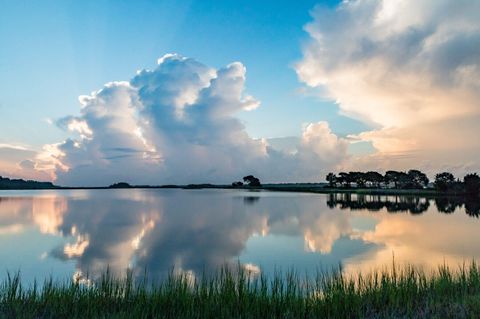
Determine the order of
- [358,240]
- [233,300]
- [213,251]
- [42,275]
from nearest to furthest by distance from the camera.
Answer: [233,300]
[42,275]
[213,251]
[358,240]

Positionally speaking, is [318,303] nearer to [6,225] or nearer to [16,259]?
[16,259]

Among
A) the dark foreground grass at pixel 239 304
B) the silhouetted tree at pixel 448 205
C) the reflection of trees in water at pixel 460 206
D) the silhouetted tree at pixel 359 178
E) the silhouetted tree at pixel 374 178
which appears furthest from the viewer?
the silhouetted tree at pixel 359 178

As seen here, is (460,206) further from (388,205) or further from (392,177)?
(392,177)

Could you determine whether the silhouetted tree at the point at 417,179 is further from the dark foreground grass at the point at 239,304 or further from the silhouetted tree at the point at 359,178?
the dark foreground grass at the point at 239,304

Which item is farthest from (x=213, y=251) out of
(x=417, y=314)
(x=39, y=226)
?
(x=39, y=226)

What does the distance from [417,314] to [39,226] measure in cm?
2792

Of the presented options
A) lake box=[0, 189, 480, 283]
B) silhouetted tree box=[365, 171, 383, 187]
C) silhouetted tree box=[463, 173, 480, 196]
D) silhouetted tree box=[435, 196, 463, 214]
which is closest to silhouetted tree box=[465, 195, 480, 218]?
silhouetted tree box=[435, 196, 463, 214]

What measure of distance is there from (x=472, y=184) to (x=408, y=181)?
43.4 meters

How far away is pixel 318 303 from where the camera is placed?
6938mm

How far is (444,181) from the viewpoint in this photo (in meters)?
79.8

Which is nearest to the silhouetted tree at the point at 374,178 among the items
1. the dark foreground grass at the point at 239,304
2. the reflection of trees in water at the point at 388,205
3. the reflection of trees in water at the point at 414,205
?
the reflection of trees in water at the point at 414,205

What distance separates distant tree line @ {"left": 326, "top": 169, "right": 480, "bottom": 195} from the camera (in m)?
68.8

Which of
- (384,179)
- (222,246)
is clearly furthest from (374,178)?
(222,246)

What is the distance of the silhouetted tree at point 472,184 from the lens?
67000 millimetres
